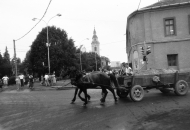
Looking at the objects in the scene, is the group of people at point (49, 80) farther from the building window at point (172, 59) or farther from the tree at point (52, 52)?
the tree at point (52, 52)

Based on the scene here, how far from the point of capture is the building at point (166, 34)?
1998 cm

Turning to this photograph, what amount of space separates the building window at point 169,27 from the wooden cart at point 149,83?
1152 centimetres

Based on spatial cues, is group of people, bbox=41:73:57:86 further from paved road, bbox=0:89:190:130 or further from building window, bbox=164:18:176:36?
paved road, bbox=0:89:190:130

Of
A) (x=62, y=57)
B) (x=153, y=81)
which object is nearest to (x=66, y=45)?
(x=62, y=57)

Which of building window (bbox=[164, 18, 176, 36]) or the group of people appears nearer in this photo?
building window (bbox=[164, 18, 176, 36])

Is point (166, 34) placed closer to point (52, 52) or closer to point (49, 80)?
point (49, 80)

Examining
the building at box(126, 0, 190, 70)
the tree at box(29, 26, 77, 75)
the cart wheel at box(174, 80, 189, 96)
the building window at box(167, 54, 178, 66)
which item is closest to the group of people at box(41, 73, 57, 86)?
the building at box(126, 0, 190, 70)

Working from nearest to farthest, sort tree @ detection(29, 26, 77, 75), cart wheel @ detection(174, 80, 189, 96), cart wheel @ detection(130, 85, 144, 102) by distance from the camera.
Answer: cart wheel @ detection(130, 85, 144, 102)
cart wheel @ detection(174, 80, 189, 96)
tree @ detection(29, 26, 77, 75)

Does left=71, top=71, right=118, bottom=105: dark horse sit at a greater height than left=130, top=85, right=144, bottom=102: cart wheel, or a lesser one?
greater

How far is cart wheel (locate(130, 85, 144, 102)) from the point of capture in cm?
880

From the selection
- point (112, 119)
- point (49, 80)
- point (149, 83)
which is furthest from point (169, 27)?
point (112, 119)

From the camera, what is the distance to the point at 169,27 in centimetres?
2045

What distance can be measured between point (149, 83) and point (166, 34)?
42.4 feet

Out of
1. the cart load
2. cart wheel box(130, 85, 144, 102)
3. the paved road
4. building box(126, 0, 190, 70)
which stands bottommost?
the paved road
